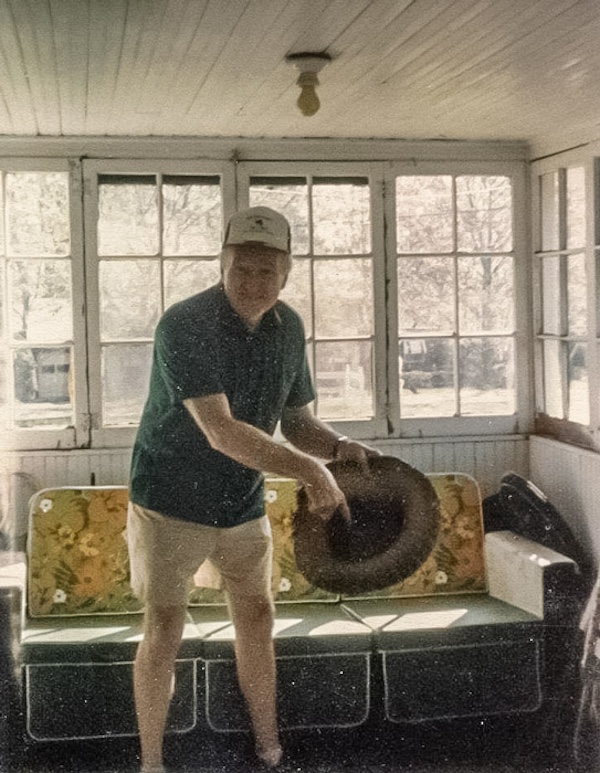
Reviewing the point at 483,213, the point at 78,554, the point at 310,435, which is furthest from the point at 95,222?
the point at 483,213

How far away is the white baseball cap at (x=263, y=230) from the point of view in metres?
2.95

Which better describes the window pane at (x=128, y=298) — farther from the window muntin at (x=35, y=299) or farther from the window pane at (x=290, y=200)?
the window pane at (x=290, y=200)

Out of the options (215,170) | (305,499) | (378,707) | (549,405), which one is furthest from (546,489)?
(215,170)

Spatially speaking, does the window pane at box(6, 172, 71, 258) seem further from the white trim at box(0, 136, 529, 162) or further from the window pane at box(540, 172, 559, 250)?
the window pane at box(540, 172, 559, 250)

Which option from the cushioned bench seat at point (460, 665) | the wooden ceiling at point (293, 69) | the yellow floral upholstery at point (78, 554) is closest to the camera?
the wooden ceiling at point (293, 69)

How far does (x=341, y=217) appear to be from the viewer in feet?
12.2

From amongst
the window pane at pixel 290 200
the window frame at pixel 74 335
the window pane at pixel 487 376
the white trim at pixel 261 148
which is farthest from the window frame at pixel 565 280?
the window frame at pixel 74 335

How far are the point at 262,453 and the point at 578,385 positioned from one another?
5.56 feet

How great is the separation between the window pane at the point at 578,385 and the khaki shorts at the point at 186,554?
1.30 m

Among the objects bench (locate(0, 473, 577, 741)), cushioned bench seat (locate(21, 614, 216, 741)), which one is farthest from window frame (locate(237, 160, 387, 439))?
cushioned bench seat (locate(21, 614, 216, 741))

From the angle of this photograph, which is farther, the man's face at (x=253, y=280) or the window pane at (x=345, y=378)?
the window pane at (x=345, y=378)

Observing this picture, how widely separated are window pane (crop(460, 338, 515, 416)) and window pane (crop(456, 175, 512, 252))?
14.3 inches

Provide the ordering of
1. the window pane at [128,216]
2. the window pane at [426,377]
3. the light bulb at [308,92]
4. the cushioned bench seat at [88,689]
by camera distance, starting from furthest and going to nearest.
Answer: the window pane at [426,377], the window pane at [128,216], the cushioned bench seat at [88,689], the light bulb at [308,92]

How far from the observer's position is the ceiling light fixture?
7.96 feet
